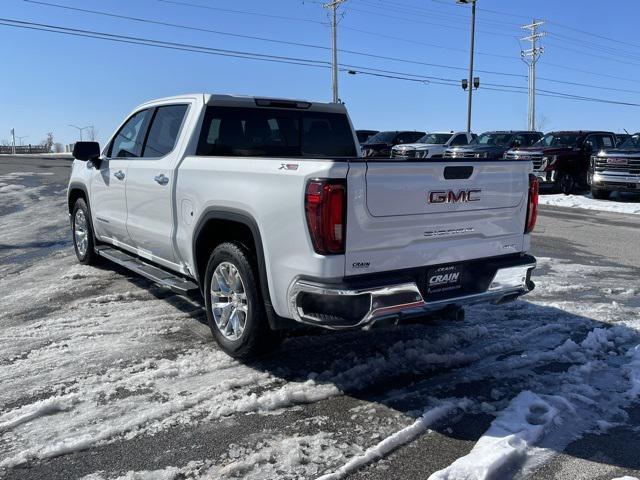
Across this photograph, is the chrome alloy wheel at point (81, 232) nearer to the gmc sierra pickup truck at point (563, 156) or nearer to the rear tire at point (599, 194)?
the gmc sierra pickup truck at point (563, 156)

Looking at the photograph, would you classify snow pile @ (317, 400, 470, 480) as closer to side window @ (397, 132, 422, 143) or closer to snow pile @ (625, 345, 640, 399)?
snow pile @ (625, 345, 640, 399)

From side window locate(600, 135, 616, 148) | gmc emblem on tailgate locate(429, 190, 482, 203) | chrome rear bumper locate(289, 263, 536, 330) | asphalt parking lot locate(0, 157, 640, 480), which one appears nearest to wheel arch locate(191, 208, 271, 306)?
chrome rear bumper locate(289, 263, 536, 330)

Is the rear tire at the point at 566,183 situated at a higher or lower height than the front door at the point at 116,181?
lower

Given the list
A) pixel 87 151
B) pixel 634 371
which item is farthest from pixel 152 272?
pixel 634 371

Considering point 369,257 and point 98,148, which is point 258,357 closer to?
point 369,257

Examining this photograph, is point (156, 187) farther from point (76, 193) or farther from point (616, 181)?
point (616, 181)

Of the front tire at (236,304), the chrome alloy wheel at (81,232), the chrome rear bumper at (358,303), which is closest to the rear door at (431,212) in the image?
the chrome rear bumper at (358,303)

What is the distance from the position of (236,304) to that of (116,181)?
2.54 meters

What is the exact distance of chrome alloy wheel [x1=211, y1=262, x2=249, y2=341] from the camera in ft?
14.3

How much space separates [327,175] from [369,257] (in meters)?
0.58

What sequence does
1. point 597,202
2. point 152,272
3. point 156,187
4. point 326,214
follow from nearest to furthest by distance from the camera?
1. point 326,214
2. point 156,187
3. point 152,272
4. point 597,202

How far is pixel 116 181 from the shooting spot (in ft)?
20.4

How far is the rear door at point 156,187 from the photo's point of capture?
5176mm

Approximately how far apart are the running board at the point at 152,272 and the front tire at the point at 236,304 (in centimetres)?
33
